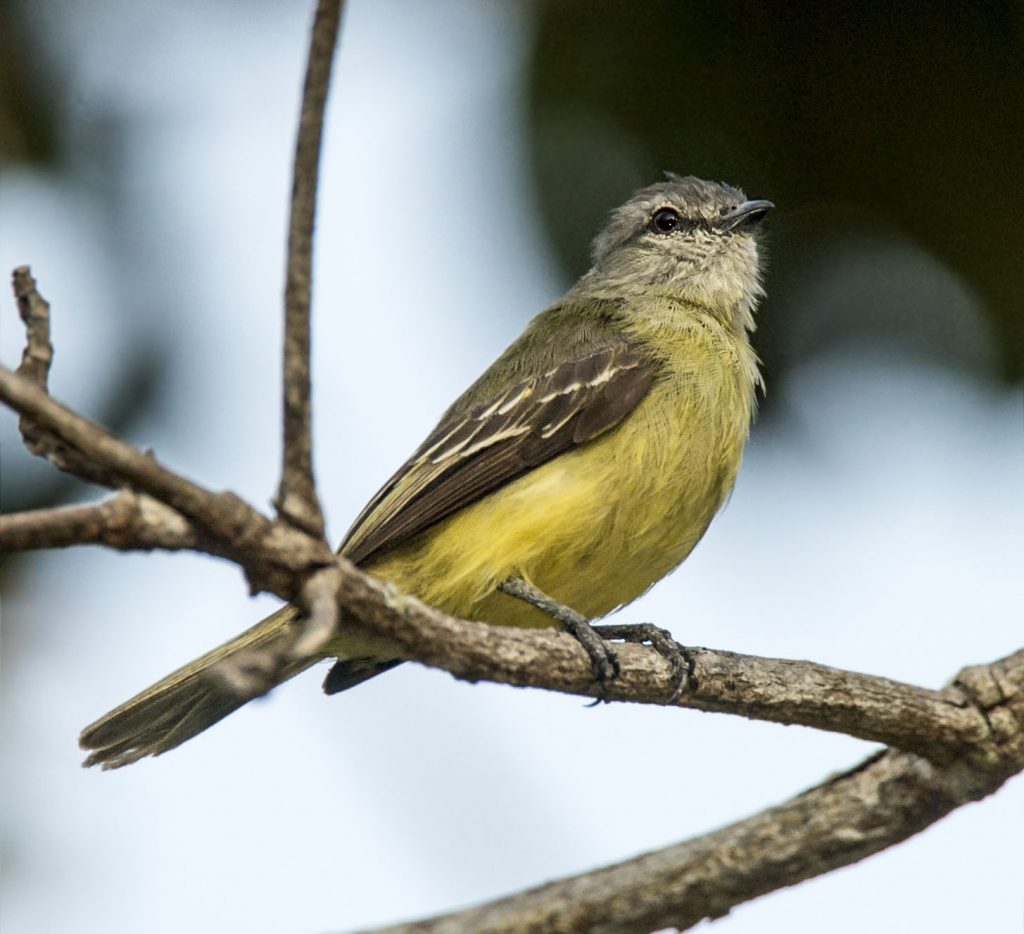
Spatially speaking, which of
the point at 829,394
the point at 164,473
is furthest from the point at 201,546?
the point at 829,394

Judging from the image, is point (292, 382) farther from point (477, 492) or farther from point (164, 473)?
point (477, 492)

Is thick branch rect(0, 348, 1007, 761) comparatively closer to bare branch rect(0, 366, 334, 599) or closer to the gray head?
bare branch rect(0, 366, 334, 599)

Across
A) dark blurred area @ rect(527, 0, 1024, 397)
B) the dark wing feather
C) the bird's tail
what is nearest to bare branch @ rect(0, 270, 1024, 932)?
the dark wing feather

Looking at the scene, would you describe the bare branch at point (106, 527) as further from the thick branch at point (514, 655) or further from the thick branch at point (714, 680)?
the thick branch at point (714, 680)

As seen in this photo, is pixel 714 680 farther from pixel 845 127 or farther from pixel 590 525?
pixel 845 127

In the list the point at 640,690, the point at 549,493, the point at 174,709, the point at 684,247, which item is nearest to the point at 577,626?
the point at 640,690

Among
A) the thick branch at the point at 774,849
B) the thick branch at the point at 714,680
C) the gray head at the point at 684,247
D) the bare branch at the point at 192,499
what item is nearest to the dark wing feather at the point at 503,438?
the gray head at the point at 684,247

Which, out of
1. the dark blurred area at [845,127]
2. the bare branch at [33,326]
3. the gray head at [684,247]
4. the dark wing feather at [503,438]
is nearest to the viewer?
the bare branch at [33,326]
